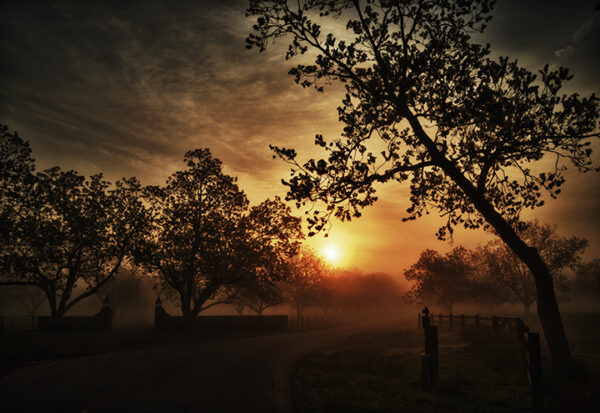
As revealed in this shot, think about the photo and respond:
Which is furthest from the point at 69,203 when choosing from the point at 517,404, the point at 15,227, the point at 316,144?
the point at 517,404

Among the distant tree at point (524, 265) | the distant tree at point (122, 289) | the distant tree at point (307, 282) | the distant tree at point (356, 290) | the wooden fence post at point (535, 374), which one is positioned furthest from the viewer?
the distant tree at point (356, 290)

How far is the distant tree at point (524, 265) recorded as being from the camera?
45438 mm

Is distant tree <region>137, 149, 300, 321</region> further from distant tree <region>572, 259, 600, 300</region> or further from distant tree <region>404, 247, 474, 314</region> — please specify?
distant tree <region>572, 259, 600, 300</region>

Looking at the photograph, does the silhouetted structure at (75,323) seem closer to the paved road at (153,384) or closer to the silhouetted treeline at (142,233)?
the silhouetted treeline at (142,233)

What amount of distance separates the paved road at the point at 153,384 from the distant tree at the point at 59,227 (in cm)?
1573

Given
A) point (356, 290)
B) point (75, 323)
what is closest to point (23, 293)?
point (75, 323)

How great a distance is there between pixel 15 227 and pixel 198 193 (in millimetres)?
13410

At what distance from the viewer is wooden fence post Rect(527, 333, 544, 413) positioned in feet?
20.1

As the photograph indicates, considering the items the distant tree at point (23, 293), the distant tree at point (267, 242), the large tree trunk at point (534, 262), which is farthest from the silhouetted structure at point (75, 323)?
the distant tree at point (23, 293)

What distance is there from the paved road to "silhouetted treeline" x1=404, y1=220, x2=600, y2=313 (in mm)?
46162

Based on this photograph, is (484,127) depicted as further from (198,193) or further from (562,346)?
(198,193)

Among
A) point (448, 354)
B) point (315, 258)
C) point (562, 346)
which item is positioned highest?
point (315, 258)

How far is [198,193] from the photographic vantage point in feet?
83.9

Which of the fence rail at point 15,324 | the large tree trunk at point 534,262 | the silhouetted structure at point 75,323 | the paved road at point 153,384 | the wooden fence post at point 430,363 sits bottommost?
the fence rail at point 15,324
